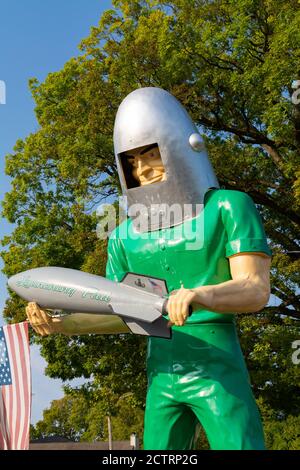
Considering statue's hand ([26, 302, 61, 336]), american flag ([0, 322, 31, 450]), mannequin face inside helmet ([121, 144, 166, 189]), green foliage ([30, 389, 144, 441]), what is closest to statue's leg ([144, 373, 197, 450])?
statue's hand ([26, 302, 61, 336])

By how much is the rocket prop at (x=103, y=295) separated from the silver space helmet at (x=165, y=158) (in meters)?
0.53

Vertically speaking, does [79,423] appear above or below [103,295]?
above

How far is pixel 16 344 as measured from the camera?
5516 millimetres

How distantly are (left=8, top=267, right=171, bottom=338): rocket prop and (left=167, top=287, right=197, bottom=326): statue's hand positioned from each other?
0.09 meters

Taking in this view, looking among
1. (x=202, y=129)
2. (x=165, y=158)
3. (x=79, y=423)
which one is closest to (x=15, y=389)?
(x=165, y=158)

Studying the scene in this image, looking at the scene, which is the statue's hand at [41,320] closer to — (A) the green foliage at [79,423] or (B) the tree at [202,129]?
(B) the tree at [202,129]

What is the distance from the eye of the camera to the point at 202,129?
14125mm

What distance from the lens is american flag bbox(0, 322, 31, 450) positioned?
5.33m

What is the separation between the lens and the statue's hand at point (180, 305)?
325 centimetres

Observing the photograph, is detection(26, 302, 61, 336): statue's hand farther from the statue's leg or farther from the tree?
the tree

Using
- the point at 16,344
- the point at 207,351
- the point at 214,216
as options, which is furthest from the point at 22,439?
the point at 214,216

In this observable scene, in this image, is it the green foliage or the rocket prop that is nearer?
the rocket prop

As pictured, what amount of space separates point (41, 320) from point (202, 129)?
1066cm

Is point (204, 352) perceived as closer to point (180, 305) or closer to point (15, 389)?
point (180, 305)
